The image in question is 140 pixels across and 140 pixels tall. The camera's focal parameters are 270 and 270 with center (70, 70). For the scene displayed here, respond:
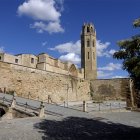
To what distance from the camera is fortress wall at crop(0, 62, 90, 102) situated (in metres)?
29.8

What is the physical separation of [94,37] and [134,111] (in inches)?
1757

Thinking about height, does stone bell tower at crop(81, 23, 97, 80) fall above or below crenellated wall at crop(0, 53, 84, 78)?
above

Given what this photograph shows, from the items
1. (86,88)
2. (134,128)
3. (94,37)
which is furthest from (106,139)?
(94,37)

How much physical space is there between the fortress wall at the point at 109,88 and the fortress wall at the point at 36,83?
627 cm

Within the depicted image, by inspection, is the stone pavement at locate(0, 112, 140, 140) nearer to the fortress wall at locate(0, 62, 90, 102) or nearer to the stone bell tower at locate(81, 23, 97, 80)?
the fortress wall at locate(0, 62, 90, 102)

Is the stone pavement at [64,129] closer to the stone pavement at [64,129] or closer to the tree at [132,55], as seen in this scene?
the stone pavement at [64,129]

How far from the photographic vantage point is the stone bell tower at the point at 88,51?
66.7 m

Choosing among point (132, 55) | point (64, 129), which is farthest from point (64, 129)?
point (132, 55)

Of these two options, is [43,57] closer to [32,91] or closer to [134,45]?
[32,91]

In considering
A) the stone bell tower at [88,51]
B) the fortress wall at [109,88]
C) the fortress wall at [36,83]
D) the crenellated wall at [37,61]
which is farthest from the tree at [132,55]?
the stone bell tower at [88,51]

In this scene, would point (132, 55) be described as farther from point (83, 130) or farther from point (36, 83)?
point (36, 83)

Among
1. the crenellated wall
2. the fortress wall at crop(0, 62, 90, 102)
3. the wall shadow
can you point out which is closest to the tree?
the wall shadow

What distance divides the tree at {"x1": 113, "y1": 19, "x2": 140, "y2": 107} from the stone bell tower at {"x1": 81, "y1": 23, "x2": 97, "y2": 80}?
177ft

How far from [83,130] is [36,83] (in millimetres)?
18868
